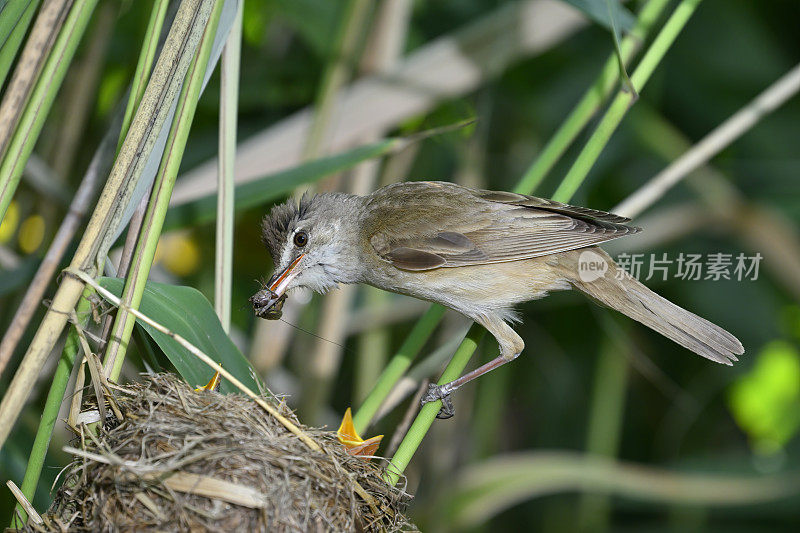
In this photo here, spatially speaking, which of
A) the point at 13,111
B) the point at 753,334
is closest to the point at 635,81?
the point at 13,111

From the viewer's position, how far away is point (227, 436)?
5.08ft

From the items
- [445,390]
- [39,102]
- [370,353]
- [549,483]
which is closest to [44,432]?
[39,102]

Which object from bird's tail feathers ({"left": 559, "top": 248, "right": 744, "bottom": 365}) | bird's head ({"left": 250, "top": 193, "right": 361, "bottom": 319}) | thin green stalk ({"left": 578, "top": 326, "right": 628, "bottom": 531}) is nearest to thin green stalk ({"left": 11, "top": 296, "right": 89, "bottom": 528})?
bird's head ({"left": 250, "top": 193, "right": 361, "bottom": 319})

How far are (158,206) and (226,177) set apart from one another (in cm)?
39

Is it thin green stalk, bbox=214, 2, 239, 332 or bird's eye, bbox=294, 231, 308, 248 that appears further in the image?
bird's eye, bbox=294, 231, 308, 248

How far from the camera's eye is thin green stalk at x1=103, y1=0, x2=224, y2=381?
154 centimetres

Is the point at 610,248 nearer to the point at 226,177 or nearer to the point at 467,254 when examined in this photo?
the point at 467,254

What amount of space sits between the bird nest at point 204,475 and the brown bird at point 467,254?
835mm

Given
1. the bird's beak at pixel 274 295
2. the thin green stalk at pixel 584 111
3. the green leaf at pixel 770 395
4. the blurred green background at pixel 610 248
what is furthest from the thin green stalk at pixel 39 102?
the green leaf at pixel 770 395

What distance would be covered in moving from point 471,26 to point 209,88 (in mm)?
1284

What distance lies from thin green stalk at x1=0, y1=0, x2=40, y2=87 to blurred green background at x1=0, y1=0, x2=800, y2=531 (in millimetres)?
1449

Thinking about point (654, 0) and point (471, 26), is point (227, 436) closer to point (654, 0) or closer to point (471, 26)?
point (654, 0)

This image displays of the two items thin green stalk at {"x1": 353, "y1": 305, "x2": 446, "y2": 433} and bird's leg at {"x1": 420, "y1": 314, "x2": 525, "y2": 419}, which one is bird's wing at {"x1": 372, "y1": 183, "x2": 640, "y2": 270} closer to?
bird's leg at {"x1": 420, "y1": 314, "x2": 525, "y2": 419}

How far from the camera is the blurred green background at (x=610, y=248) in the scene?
3314 millimetres
